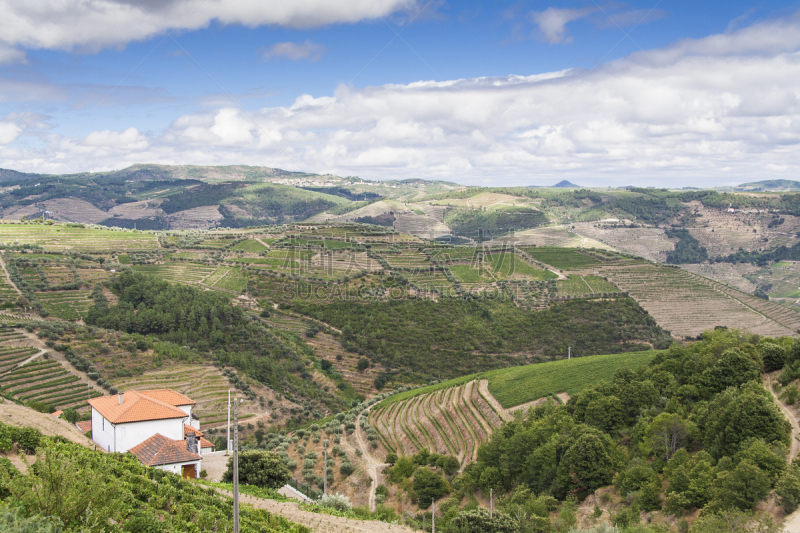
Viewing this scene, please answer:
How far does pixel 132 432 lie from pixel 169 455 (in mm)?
2919

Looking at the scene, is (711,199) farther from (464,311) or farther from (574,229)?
(464,311)

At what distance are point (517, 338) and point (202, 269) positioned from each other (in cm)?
4525

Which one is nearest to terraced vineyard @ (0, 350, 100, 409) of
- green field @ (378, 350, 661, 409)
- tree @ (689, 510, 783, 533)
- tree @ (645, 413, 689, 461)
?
green field @ (378, 350, 661, 409)

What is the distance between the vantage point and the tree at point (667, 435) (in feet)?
77.2

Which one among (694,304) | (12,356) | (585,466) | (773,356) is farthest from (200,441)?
(694,304)

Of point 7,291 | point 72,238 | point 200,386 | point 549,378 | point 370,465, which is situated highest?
point 72,238

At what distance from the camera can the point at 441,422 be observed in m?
40.0

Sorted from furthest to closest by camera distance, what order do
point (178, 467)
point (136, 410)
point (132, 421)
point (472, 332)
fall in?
point (472, 332) → point (136, 410) → point (132, 421) → point (178, 467)

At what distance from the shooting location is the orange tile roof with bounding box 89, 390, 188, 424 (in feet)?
91.6

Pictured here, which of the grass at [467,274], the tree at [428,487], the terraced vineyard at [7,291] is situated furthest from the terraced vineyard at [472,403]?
the terraced vineyard at [7,291]

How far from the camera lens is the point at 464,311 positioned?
71.9 meters

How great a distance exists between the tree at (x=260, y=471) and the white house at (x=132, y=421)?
15.1 feet

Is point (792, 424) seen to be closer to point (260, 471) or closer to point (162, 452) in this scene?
point (260, 471)

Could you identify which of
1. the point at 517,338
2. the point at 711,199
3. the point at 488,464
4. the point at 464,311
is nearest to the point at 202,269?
the point at 464,311
